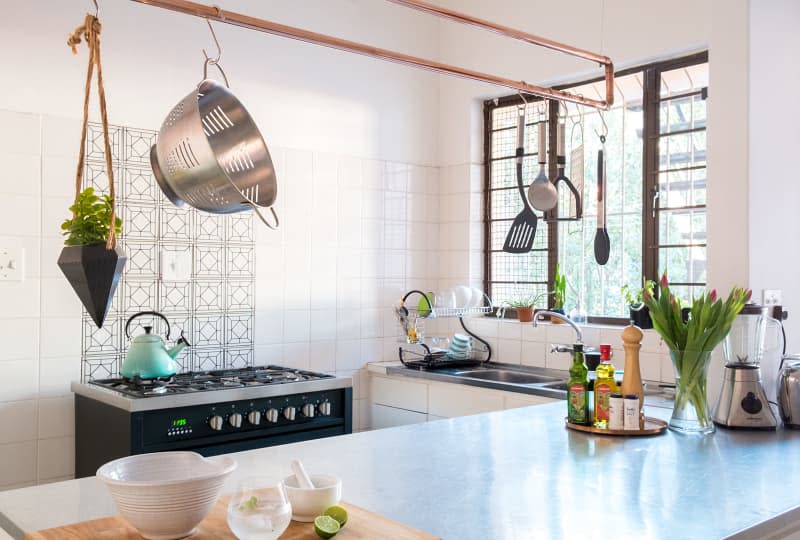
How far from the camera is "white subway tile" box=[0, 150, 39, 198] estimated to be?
3.00 metres

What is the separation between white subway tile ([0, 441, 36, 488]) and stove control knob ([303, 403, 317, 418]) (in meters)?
1.06

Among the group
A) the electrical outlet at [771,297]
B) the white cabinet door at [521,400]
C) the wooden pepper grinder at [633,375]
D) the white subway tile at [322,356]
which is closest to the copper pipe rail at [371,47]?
the wooden pepper grinder at [633,375]

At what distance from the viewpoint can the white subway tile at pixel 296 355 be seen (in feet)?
12.6

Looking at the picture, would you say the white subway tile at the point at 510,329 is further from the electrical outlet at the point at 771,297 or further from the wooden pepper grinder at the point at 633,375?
the wooden pepper grinder at the point at 633,375

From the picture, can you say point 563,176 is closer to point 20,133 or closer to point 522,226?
point 522,226

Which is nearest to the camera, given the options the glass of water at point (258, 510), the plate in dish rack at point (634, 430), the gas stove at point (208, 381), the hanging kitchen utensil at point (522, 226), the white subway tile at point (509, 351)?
the glass of water at point (258, 510)

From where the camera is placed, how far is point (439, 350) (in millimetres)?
4066

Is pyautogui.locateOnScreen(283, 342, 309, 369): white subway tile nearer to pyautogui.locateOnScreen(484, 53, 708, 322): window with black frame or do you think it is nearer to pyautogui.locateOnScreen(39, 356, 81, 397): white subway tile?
pyautogui.locateOnScreen(39, 356, 81, 397): white subway tile

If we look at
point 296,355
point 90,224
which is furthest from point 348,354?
point 90,224

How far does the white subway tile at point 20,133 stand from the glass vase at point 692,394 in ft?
8.15

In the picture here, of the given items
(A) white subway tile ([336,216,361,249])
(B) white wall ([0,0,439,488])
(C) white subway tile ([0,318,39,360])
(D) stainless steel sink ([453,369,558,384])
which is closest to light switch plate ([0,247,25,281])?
(B) white wall ([0,0,439,488])

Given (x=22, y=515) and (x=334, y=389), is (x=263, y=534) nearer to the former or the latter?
(x=22, y=515)

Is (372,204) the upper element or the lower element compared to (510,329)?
upper

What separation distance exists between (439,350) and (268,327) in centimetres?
90
